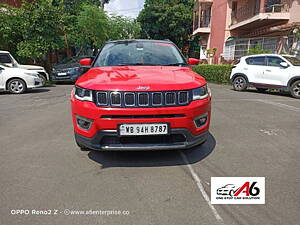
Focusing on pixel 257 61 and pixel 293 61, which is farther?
pixel 257 61

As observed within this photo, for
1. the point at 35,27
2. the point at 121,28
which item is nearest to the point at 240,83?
the point at 35,27

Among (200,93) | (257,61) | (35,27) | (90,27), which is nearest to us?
(200,93)

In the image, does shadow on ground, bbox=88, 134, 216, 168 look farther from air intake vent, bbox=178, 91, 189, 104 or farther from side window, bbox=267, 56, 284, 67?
side window, bbox=267, 56, 284, 67

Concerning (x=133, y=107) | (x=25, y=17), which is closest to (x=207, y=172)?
(x=133, y=107)

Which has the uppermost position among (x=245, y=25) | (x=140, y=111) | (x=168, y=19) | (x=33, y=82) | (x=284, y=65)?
(x=168, y=19)

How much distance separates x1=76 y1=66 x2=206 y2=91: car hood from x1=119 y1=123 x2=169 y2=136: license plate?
0.41 metres

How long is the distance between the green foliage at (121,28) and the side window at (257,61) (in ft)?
43.7

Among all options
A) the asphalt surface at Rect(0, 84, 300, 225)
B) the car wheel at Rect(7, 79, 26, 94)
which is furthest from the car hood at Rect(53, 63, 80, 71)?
the asphalt surface at Rect(0, 84, 300, 225)

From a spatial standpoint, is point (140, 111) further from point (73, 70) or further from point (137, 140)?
point (73, 70)

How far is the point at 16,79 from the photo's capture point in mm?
8562

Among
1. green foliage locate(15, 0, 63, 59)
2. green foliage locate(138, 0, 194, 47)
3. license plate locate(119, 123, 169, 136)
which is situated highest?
green foliage locate(138, 0, 194, 47)

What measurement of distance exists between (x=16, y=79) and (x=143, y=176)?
810 centimetres

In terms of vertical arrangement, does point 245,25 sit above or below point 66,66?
above

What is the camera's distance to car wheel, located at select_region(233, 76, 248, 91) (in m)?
9.61
